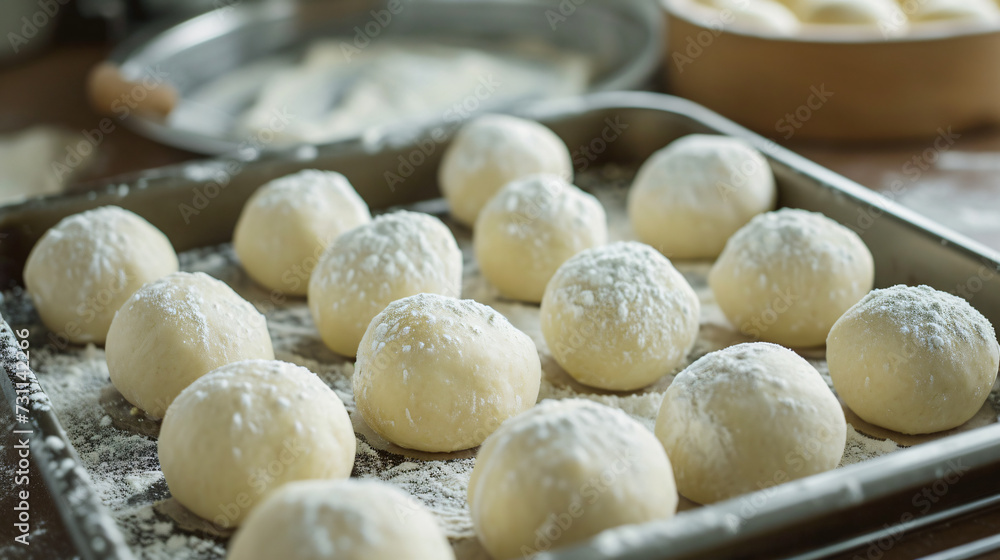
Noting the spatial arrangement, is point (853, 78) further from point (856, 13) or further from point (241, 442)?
point (241, 442)

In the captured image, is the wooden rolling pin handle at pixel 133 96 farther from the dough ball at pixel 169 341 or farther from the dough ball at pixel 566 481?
the dough ball at pixel 566 481

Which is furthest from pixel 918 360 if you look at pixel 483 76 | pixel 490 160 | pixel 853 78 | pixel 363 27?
pixel 363 27

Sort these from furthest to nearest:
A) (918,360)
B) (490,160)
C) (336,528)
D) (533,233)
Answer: (490,160) → (533,233) → (918,360) → (336,528)

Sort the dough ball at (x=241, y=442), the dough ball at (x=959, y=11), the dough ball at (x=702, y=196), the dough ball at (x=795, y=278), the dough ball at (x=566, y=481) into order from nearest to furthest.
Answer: the dough ball at (x=566, y=481)
the dough ball at (x=241, y=442)
the dough ball at (x=795, y=278)
the dough ball at (x=702, y=196)
the dough ball at (x=959, y=11)

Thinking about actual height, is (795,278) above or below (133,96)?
below

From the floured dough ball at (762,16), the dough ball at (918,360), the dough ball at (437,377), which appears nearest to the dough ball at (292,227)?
the dough ball at (437,377)

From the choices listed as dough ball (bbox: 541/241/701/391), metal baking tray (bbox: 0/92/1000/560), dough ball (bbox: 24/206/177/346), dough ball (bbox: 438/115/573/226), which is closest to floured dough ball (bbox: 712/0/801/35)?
metal baking tray (bbox: 0/92/1000/560)
